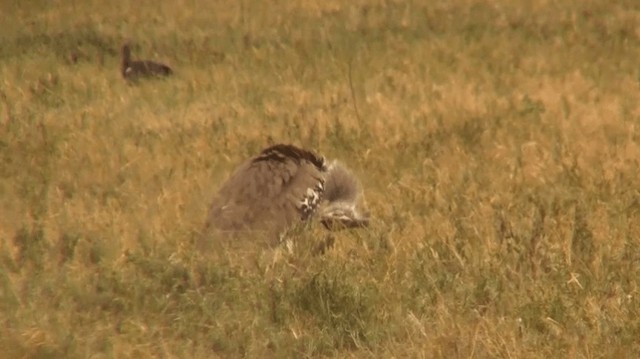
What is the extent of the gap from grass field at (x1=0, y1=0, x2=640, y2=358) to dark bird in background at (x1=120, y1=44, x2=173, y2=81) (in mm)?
214

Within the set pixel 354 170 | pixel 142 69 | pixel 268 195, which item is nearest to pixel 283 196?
pixel 268 195

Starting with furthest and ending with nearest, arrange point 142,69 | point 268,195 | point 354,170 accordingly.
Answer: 1. point 142,69
2. point 354,170
3. point 268,195

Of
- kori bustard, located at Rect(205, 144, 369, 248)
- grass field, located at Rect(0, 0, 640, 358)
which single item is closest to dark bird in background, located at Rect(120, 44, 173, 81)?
grass field, located at Rect(0, 0, 640, 358)

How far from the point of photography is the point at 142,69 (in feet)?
39.4

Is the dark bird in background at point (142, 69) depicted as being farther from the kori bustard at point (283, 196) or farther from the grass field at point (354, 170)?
the kori bustard at point (283, 196)

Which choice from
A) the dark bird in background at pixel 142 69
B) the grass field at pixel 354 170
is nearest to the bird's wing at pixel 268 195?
the grass field at pixel 354 170

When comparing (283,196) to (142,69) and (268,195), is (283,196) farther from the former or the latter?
Result: (142,69)

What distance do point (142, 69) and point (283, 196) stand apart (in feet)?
19.1

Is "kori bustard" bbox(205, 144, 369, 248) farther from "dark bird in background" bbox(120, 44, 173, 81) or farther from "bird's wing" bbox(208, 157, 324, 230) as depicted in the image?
"dark bird in background" bbox(120, 44, 173, 81)

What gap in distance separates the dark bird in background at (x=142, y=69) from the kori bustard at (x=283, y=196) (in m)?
5.29

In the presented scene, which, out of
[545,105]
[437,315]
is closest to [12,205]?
[437,315]

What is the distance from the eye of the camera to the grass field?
206 inches

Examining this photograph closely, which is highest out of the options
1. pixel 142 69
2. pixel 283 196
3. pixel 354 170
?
pixel 283 196

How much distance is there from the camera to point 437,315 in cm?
531
